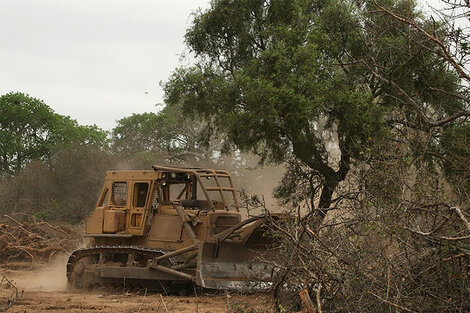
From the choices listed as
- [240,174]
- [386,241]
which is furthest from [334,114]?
[240,174]

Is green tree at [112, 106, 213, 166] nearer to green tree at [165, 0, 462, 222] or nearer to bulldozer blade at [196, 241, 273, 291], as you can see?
green tree at [165, 0, 462, 222]

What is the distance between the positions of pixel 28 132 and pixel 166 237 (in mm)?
23933

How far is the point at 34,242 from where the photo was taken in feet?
67.9

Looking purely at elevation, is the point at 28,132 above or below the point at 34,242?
above

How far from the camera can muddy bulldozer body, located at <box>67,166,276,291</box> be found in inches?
499

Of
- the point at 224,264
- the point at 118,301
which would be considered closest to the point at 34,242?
the point at 118,301

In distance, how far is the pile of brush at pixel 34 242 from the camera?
19.9 meters

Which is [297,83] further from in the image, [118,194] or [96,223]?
[96,223]

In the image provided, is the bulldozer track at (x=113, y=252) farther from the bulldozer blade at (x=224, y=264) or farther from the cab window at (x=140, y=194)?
the cab window at (x=140, y=194)

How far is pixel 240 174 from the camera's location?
4359 centimetres

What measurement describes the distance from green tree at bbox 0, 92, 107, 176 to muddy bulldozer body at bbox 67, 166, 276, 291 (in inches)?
785

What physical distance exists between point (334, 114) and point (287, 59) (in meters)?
1.93

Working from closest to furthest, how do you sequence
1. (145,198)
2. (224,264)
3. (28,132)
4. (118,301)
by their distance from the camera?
(118,301) → (224,264) → (145,198) → (28,132)

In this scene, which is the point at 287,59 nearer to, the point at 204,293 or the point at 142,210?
the point at 142,210
